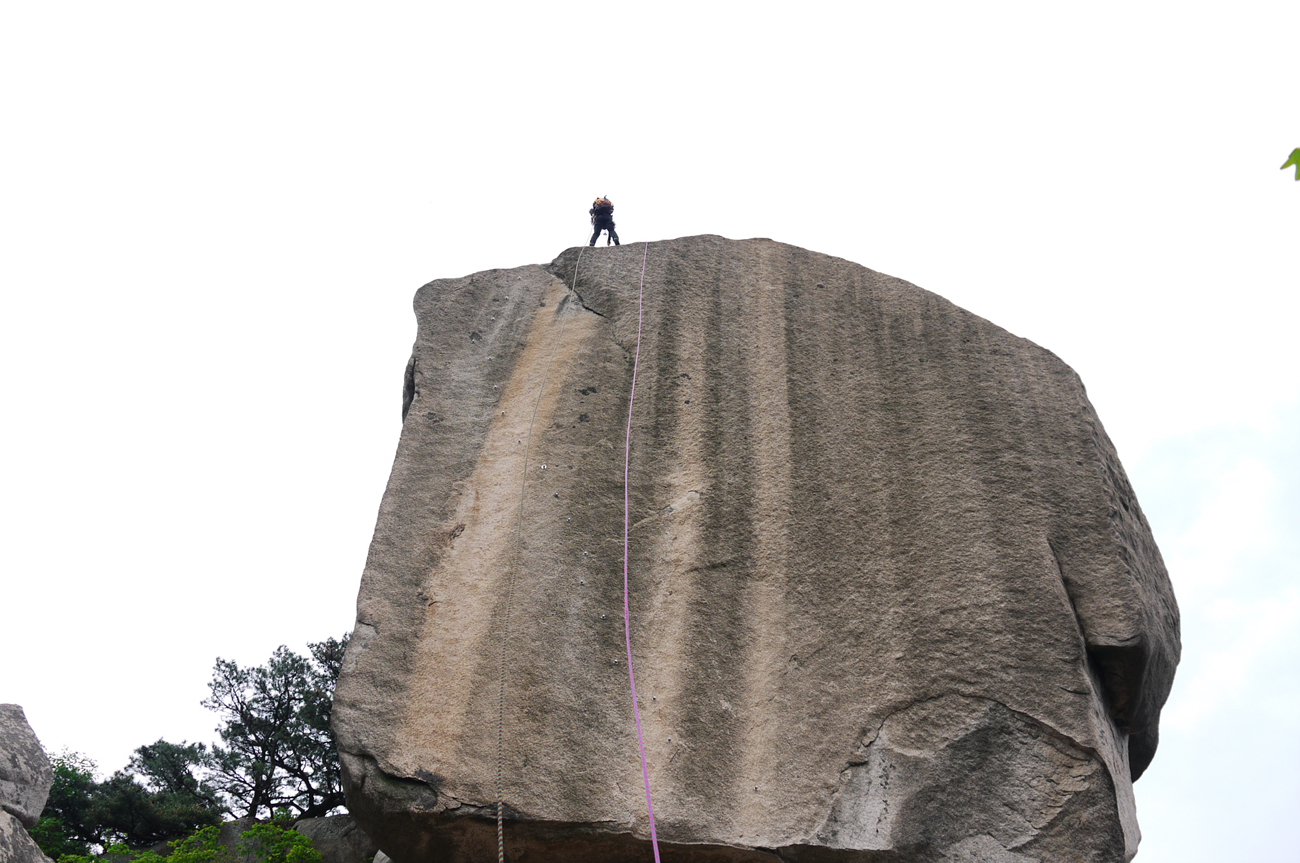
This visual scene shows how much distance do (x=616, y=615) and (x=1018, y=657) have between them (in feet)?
5.37

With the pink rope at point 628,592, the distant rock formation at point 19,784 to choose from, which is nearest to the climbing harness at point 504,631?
the pink rope at point 628,592

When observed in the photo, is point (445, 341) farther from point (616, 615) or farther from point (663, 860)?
point (663, 860)

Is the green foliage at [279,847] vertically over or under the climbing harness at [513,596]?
under

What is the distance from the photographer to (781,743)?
12.5 ft

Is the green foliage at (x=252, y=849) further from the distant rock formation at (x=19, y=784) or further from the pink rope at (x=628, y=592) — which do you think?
the pink rope at (x=628, y=592)

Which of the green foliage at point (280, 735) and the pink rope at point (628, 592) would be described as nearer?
the pink rope at point (628, 592)

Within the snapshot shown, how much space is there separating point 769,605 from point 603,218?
228 inches

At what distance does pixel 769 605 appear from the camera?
4207 mm

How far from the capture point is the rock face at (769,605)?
3631mm

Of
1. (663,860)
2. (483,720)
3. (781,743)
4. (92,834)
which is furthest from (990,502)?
(92,834)

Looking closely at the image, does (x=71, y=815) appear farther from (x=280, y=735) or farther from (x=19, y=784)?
(x=19, y=784)

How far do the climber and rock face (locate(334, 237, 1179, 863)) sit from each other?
3.90 m

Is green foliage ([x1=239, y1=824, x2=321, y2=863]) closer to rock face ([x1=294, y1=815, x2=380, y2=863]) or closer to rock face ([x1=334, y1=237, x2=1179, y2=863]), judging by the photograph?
rock face ([x1=294, y1=815, x2=380, y2=863])

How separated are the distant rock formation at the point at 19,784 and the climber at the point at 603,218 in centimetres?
580
